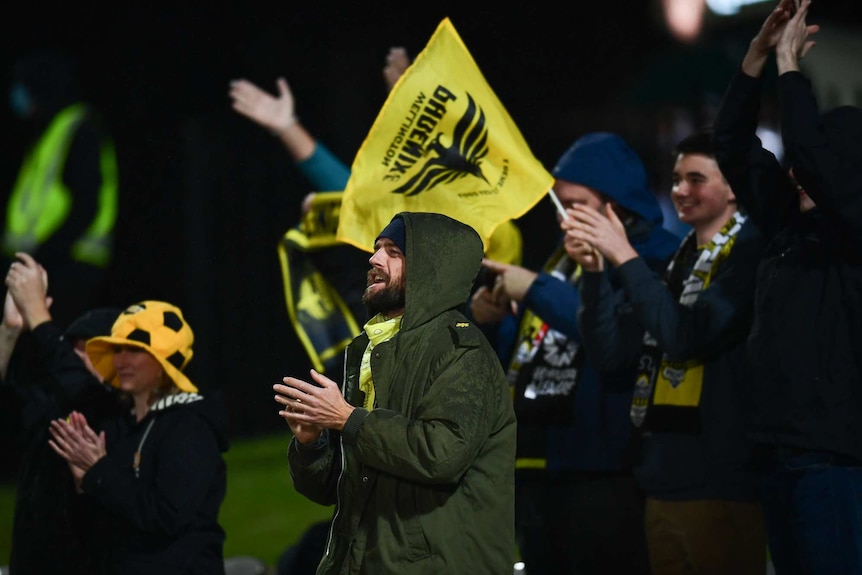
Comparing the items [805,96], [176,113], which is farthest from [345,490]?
[176,113]

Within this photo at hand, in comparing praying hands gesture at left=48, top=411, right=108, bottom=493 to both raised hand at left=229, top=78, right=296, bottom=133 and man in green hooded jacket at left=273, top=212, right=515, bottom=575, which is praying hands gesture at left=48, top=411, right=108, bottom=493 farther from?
raised hand at left=229, top=78, right=296, bottom=133

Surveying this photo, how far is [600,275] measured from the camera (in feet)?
14.9

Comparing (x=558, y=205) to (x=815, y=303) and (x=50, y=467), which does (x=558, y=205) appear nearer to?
(x=815, y=303)

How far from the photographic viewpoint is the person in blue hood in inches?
184

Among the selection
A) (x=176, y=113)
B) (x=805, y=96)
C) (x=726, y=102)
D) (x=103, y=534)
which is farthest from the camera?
(x=176, y=113)

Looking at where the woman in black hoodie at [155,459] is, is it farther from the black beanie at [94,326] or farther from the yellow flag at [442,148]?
the yellow flag at [442,148]

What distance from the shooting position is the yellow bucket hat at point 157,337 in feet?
15.5

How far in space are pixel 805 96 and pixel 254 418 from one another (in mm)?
7754

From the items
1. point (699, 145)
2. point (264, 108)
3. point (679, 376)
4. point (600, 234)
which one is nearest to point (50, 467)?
point (264, 108)

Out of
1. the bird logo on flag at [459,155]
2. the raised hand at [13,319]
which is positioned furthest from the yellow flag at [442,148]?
the raised hand at [13,319]

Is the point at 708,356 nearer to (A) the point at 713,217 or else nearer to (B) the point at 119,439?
(A) the point at 713,217

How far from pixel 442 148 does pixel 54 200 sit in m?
6.06

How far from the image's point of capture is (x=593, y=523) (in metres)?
4.66

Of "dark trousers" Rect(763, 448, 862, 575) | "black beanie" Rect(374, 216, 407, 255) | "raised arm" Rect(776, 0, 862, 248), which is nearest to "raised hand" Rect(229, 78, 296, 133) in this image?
"black beanie" Rect(374, 216, 407, 255)
